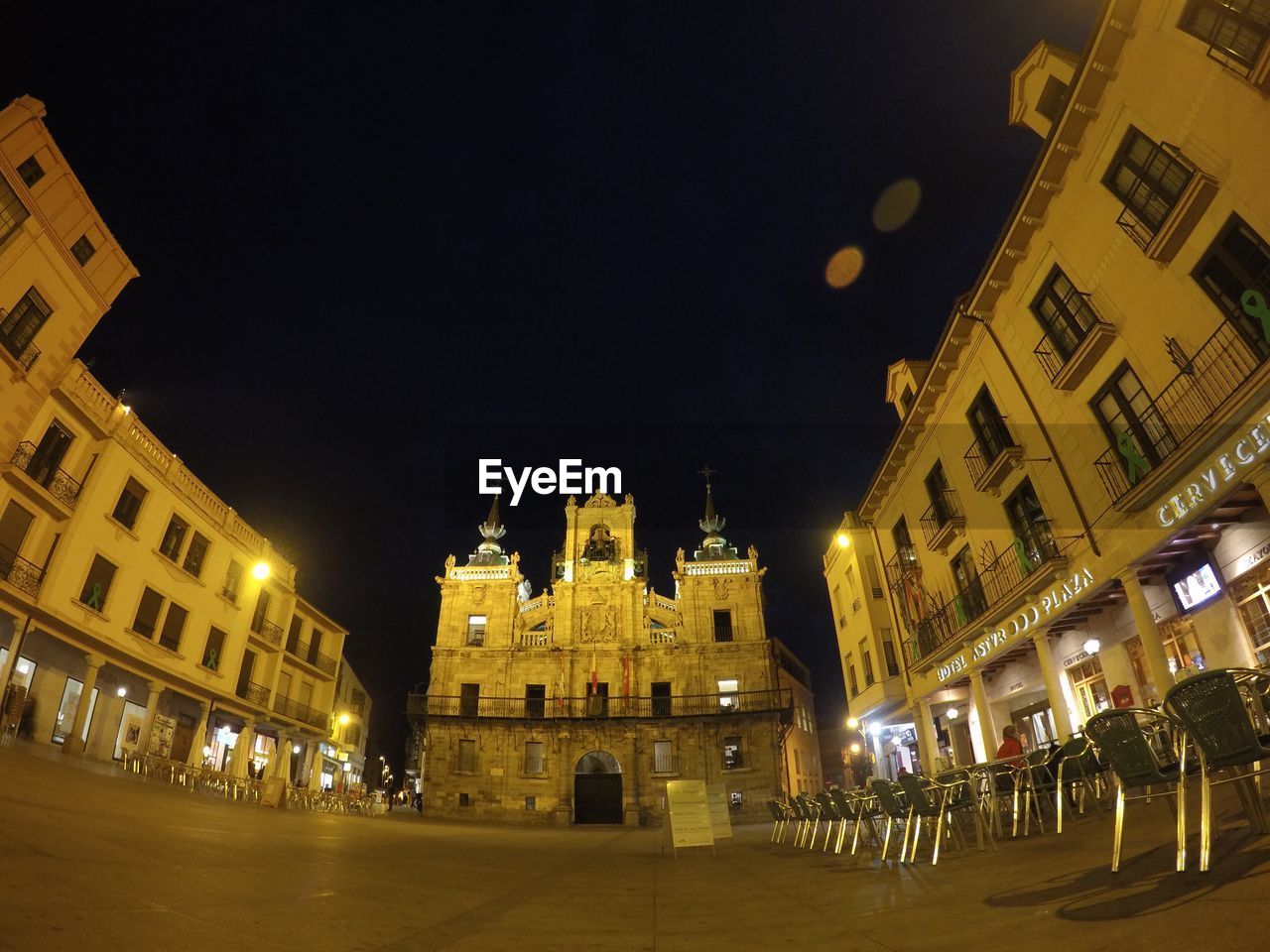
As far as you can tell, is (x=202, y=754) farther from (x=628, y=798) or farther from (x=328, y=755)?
(x=628, y=798)

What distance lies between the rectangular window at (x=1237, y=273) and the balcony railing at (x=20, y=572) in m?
27.9

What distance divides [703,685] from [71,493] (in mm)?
31144

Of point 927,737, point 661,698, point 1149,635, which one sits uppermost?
point 661,698

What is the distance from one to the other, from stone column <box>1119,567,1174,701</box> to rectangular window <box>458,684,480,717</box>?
114 feet

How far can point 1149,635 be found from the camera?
11.6m

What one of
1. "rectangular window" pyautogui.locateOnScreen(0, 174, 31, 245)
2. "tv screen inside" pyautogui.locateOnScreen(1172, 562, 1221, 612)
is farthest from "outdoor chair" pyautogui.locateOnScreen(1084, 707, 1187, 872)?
"rectangular window" pyautogui.locateOnScreen(0, 174, 31, 245)

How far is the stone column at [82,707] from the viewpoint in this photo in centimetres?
2006

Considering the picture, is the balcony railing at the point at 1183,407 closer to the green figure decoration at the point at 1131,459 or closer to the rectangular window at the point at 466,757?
the green figure decoration at the point at 1131,459

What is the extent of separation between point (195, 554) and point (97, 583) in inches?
216

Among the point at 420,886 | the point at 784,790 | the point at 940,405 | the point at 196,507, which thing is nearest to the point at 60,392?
the point at 196,507

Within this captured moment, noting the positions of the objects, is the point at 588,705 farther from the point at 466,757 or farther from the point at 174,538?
the point at 174,538

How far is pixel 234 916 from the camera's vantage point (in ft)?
11.7

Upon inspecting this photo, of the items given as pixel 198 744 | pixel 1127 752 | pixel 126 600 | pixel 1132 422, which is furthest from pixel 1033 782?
pixel 198 744

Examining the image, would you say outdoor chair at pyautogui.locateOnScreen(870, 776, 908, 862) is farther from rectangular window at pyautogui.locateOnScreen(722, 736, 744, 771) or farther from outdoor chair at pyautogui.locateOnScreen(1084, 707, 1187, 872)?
rectangular window at pyautogui.locateOnScreen(722, 736, 744, 771)
